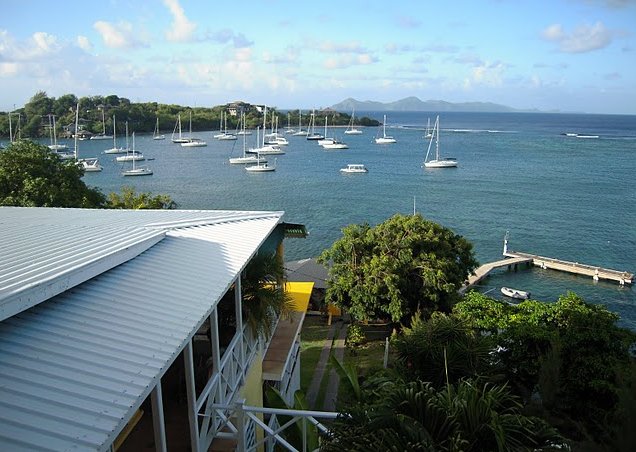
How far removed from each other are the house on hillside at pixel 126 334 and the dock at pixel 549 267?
22.4m

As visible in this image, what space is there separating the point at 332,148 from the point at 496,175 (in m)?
40.1

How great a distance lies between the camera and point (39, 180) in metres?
21.7

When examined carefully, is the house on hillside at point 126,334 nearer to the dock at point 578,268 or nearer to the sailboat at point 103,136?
the dock at point 578,268

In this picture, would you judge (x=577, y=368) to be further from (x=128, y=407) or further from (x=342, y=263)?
(x=342, y=263)

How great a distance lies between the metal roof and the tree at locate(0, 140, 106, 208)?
13.1 metres

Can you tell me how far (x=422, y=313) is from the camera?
65.0ft

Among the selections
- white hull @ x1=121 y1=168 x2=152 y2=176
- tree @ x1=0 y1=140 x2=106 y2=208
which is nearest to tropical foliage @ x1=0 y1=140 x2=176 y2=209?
tree @ x1=0 y1=140 x2=106 y2=208

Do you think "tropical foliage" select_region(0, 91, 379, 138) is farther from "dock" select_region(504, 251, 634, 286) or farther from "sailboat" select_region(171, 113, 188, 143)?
"dock" select_region(504, 251, 634, 286)

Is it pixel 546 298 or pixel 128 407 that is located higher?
pixel 128 407

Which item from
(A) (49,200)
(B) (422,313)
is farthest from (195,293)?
(A) (49,200)

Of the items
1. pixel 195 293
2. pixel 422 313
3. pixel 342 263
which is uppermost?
pixel 195 293

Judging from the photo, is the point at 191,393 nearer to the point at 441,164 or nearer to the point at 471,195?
the point at 471,195

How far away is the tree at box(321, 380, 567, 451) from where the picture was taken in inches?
189

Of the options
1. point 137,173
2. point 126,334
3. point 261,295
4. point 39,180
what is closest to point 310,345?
point 261,295
